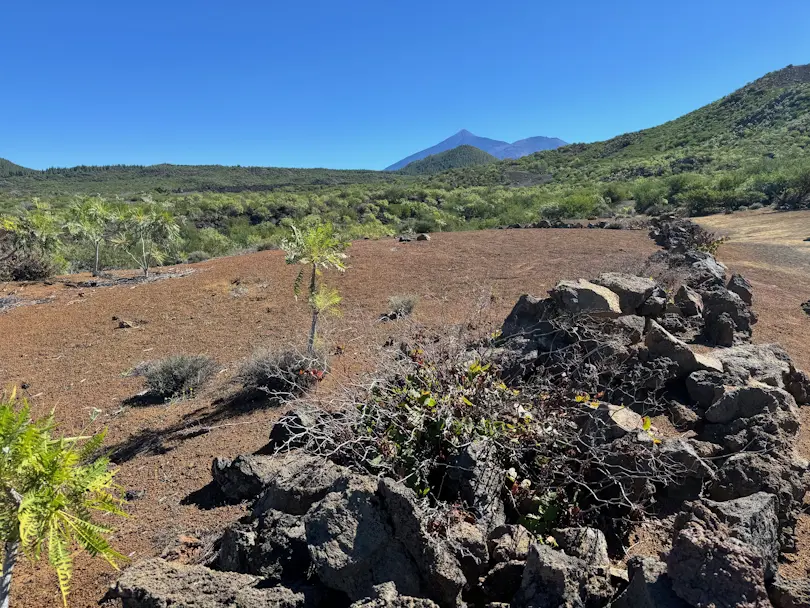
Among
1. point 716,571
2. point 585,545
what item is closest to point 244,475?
point 585,545

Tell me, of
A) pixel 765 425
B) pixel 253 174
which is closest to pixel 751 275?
pixel 765 425

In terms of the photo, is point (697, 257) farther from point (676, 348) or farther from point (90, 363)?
point (90, 363)

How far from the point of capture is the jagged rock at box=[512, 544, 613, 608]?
2.02m

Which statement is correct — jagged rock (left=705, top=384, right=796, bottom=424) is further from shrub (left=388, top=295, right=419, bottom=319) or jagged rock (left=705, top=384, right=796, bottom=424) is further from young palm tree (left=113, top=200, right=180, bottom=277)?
young palm tree (left=113, top=200, right=180, bottom=277)

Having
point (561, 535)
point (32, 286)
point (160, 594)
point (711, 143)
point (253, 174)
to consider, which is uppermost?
point (253, 174)

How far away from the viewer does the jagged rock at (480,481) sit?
272 centimetres

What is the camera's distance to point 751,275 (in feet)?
36.4

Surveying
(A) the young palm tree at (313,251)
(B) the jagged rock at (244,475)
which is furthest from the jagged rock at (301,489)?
(A) the young palm tree at (313,251)

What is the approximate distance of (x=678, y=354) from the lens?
15.1ft

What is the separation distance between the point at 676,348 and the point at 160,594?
4530 millimetres

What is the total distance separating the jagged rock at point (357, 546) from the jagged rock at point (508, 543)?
0.53m

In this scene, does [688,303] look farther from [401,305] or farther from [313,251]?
[313,251]

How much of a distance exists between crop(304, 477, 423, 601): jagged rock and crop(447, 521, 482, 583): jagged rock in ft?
0.76

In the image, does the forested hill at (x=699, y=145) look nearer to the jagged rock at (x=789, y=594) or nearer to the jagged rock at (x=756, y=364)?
the jagged rock at (x=756, y=364)
